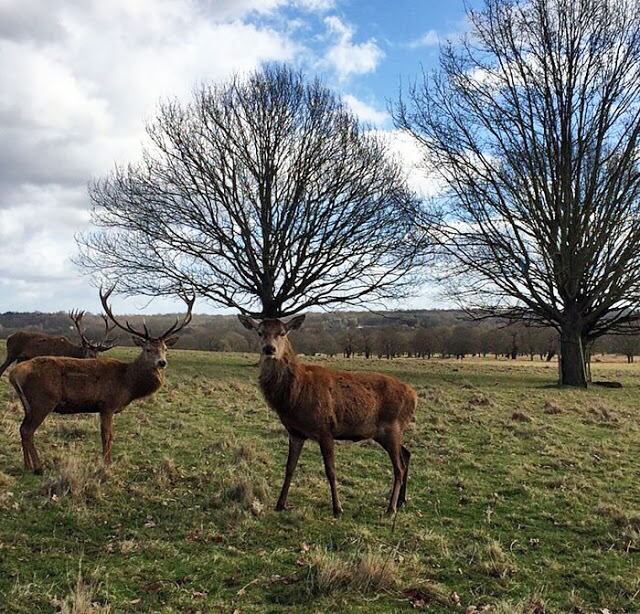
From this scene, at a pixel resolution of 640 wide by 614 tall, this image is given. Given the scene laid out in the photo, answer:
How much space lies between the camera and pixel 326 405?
6.80 m

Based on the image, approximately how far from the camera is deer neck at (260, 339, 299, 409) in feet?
22.2

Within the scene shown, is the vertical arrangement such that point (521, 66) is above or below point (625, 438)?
above

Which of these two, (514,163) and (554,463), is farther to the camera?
(514,163)

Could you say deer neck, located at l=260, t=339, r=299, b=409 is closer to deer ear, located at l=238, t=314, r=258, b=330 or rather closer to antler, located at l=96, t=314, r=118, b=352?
deer ear, located at l=238, t=314, r=258, b=330

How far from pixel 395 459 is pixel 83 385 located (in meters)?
4.66

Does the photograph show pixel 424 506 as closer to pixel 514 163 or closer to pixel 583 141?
pixel 514 163

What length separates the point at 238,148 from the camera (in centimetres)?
2430

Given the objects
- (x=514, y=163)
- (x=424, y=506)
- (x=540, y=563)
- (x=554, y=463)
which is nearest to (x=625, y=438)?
(x=554, y=463)

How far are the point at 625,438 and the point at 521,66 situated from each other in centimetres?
1603

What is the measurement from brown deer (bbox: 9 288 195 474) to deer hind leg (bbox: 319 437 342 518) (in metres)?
3.27

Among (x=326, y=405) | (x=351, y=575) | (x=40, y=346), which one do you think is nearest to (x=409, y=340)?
(x=40, y=346)

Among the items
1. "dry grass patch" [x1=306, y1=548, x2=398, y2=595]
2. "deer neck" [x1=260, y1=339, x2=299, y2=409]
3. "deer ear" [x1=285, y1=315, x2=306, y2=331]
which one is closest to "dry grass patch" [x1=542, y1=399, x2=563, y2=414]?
"deer ear" [x1=285, y1=315, x2=306, y2=331]

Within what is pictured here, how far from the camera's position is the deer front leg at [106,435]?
784 centimetres

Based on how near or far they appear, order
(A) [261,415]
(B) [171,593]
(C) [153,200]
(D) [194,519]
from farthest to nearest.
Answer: (C) [153,200] → (A) [261,415] → (D) [194,519] → (B) [171,593]
